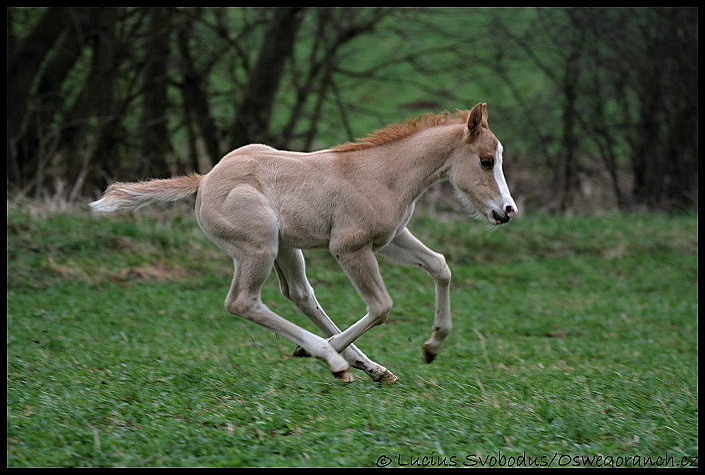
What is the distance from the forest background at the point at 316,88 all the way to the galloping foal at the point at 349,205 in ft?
25.6

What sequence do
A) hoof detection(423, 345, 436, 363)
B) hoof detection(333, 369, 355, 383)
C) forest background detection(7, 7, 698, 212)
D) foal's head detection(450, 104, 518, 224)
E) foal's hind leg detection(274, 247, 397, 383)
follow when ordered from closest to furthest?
hoof detection(333, 369, 355, 383) → foal's head detection(450, 104, 518, 224) → hoof detection(423, 345, 436, 363) → foal's hind leg detection(274, 247, 397, 383) → forest background detection(7, 7, 698, 212)

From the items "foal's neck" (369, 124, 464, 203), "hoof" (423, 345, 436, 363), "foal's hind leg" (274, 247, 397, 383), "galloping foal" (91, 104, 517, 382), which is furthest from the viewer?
"foal's hind leg" (274, 247, 397, 383)

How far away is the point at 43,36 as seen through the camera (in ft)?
47.1

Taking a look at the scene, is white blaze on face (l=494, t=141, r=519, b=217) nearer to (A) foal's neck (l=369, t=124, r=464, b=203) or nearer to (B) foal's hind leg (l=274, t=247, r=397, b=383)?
(A) foal's neck (l=369, t=124, r=464, b=203)

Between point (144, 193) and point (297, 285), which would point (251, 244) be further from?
point (144, 193)

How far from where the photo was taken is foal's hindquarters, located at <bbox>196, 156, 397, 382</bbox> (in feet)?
20.6

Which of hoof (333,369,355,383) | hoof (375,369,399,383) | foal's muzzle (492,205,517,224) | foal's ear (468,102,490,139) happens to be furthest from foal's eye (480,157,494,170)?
hoof (333,369,355,383)

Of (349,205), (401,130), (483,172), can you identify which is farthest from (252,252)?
(483,172)

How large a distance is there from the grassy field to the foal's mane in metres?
1.73

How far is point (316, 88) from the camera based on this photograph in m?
17.8

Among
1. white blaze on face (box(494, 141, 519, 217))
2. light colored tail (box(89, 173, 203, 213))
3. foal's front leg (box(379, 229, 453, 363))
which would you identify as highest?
A: white blaze on face (box(494, 141, 519, 217))

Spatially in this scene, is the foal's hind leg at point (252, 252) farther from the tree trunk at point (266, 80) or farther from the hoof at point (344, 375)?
the tree trunk at point (266, 80)

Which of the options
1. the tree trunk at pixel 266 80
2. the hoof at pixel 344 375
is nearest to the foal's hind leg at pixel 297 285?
the hoof at pixel 344 375
